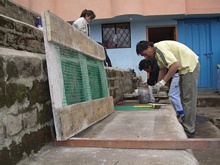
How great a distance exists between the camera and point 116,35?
10.2m

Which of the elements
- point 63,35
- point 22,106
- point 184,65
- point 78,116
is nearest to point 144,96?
point 184,65

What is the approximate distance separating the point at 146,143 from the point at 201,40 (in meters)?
8.75

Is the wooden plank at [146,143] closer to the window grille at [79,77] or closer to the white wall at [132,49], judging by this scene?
the window grille at [79,77]

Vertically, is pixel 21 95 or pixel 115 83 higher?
pixel 21 95

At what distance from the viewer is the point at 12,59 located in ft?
6.23

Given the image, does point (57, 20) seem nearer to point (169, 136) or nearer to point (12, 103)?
point (12, 103)

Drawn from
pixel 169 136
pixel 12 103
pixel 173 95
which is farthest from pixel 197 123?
pixel 12 103

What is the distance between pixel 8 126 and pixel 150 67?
13.5 ft

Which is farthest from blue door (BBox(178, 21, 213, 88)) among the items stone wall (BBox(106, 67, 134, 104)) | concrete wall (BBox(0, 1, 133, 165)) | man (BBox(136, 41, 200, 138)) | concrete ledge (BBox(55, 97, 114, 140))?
Result: concrete wall (BBox(0, 1, 133, 165))

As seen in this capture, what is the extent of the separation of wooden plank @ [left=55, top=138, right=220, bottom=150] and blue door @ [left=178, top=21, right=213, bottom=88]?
27.6ft

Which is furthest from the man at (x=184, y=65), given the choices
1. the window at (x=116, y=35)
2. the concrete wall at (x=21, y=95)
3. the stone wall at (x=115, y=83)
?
the window at (x=116, y=35)

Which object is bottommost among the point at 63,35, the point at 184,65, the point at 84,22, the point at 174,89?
the point at 174,89

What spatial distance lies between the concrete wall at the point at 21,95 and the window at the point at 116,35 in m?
7.66

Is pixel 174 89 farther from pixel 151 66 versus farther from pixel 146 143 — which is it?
pixel 146 143
